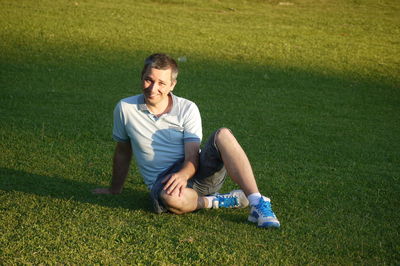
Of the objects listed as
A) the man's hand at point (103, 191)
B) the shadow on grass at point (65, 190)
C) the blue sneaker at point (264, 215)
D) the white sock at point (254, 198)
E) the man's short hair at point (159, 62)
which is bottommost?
the shadow on grass at point (65, 190)

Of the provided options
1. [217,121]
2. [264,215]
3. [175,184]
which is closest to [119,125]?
[175,184]

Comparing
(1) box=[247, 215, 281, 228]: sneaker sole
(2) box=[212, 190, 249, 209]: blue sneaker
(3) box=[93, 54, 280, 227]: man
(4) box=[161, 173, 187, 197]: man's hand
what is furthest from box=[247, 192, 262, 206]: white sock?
(4) box=[161, 173, 187, 197]: man's hand

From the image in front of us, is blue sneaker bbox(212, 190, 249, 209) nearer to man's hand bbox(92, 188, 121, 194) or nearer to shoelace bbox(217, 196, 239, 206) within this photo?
shoelace bbox(217, 196, 239, 206)

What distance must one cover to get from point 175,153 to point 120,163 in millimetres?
471

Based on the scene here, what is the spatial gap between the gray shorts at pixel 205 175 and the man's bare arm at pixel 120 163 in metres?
0.35

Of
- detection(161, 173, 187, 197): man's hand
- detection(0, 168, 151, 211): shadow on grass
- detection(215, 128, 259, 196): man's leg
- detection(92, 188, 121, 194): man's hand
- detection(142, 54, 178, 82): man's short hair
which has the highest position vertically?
detection(142, 54, 178, 82): man's short hair

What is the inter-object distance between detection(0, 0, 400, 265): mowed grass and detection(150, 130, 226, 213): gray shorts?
166 millimetres

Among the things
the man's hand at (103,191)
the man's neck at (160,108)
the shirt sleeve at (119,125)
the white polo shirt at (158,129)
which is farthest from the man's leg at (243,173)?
the man's hand at (103,191)

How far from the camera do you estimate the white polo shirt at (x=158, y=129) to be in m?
4.36

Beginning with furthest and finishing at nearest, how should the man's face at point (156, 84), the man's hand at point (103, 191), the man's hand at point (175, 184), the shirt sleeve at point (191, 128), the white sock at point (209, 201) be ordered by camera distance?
the man's hand at point (103, 191) → the white sock at point (209, 201) → the shirt sleeve at point (191, 128) → the man's face at point (156, 84) → the man's hand at point (175, 184)

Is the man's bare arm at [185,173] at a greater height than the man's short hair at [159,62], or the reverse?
the man's short hair at [159,62]

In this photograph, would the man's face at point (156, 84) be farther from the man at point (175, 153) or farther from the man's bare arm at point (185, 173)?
the man's bare arm at point (185, 173)

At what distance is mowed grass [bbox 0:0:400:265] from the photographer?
3.87m

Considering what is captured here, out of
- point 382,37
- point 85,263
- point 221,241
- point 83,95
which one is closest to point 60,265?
Answer: point 85,263
